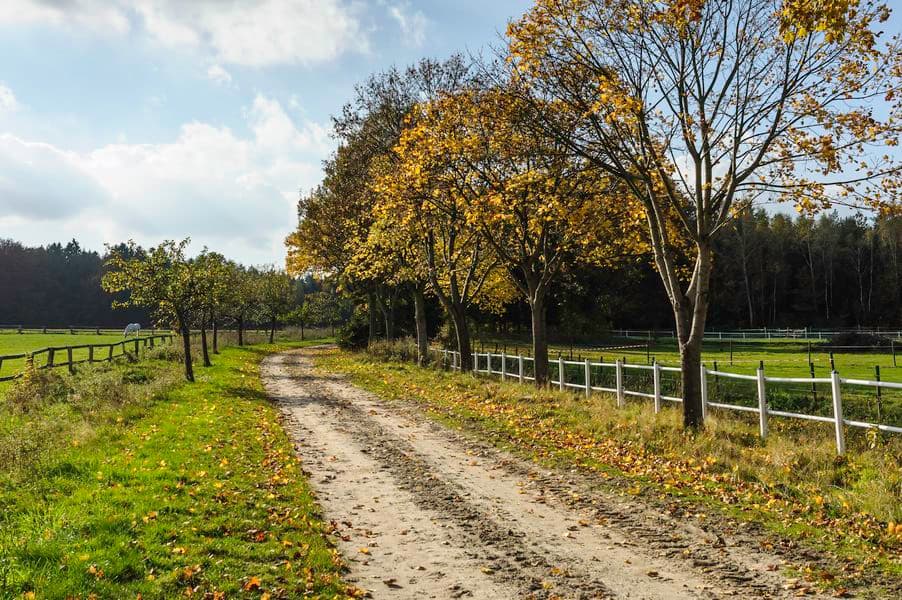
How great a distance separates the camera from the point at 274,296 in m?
58.1

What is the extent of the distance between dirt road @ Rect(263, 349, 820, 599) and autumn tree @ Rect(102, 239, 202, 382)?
1308cm

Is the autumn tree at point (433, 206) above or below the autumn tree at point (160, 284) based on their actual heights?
above

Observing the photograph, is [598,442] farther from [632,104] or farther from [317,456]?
[632,104]

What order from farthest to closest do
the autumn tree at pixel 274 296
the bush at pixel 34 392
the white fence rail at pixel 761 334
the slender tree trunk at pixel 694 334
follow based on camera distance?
the white fence rail at pixel 761 334
the autumn tree at pixel 274 296
the bush at pixel 34 392
the slender tree trunk at pixel 694 334

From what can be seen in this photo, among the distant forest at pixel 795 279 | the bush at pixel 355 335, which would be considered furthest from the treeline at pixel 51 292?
the bush at pixel 355 335

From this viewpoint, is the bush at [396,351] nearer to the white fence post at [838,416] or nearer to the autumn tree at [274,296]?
the autumn tree at [274,296]

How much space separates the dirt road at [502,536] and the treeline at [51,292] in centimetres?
11370

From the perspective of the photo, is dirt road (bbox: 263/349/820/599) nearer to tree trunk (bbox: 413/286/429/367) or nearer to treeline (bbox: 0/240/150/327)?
tree trunk (bbox: 413/286/429/367)

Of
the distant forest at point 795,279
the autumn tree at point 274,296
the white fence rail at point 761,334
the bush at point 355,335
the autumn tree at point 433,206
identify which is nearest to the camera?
the autumn tree at point 433,206

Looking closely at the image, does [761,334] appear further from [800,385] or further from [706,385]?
[706,385]

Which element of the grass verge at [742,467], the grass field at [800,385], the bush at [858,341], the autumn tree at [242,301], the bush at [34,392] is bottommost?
the grass field at [800,385]

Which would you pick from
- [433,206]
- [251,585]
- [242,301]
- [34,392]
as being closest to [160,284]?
[34,392]

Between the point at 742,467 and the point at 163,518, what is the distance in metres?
8.30

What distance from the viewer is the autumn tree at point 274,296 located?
189ft
